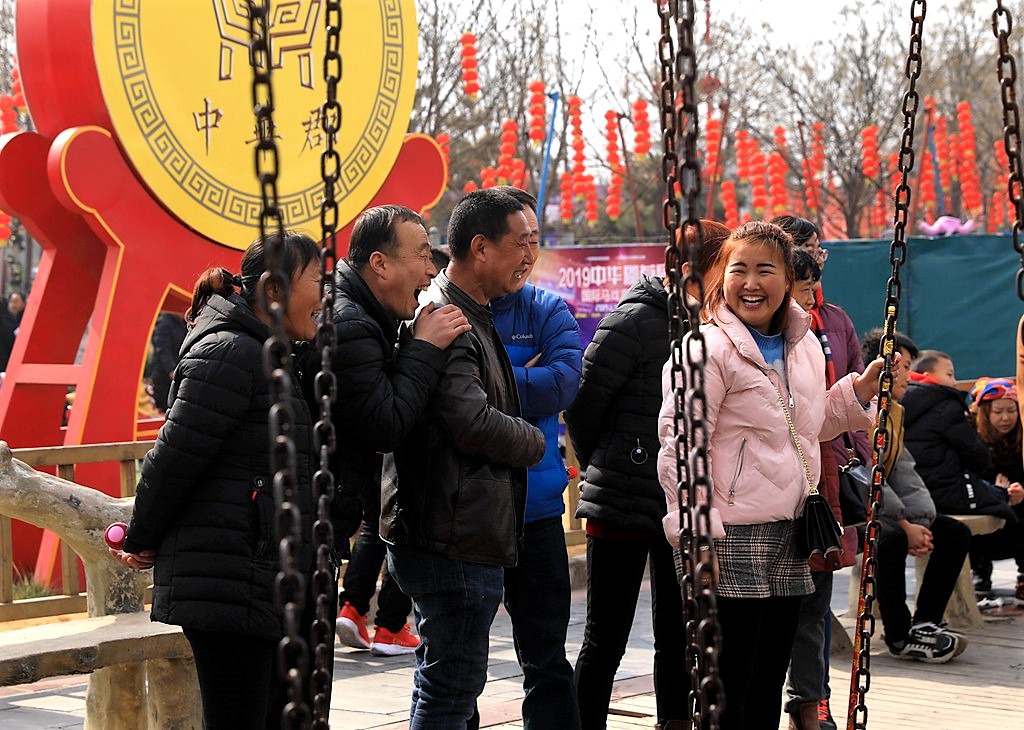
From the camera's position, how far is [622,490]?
4.46 meters

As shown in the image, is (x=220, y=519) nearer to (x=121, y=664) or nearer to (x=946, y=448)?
(x=121, y=664)

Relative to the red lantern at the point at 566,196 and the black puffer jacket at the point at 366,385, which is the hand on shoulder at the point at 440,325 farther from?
the red lantern at the point at 566,196

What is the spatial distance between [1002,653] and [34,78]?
6.11m

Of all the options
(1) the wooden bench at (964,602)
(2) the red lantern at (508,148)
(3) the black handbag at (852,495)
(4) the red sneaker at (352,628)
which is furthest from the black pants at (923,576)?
(2) the red lantern at (508,148)

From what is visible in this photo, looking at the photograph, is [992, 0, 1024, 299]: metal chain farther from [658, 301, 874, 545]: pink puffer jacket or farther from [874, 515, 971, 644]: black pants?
[874, 515, 971, 644]: black pants

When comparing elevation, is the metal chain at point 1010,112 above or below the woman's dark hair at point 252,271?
above

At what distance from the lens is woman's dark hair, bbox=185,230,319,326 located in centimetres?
349

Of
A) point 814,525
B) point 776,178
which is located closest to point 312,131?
point 814,525

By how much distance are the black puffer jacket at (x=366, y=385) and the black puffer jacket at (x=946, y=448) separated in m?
4.25

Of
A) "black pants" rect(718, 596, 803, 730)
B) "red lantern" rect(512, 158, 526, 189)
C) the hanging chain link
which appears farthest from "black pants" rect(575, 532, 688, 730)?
"red lantern" rect(512, 158, 526, 189)

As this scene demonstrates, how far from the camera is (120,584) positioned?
15.5ft

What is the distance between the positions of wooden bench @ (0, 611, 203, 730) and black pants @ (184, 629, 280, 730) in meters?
0.89

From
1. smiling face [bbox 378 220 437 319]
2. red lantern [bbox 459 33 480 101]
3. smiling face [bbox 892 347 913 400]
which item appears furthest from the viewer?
red lantern [bbox 459 33 480 101]

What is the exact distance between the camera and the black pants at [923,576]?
665cm
